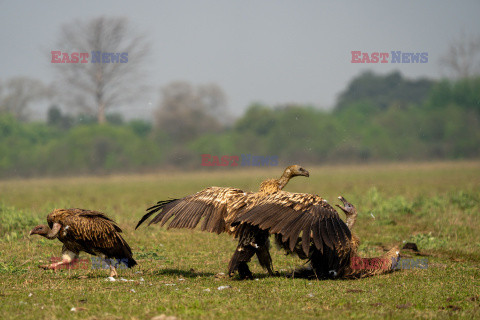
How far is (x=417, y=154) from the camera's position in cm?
4206

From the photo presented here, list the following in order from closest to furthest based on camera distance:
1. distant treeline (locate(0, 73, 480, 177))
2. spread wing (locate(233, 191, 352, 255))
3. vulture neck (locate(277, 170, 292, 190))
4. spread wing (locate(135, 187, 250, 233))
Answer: spread wing (locate(233, 191, 352, 255)) → spread wing (locate(135, 187, 250, 233)) → vulture neck (locate(277, 170, 292, 190)) → distant treeline (locate(0, 73, 480, 177))

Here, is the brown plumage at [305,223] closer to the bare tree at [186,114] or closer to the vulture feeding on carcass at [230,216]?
the vulture feeding on carcass at [230,216]

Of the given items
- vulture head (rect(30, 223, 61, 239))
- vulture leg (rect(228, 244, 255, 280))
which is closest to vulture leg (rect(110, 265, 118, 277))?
vulture head (rect(30, 223, 61, 239))

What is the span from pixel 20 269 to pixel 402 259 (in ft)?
21.6

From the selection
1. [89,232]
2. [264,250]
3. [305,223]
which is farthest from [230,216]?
[89,232]

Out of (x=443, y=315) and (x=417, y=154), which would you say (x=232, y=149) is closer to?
(x=417, y=154)

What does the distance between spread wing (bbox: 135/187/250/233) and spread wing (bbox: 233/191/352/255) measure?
0.50 meters

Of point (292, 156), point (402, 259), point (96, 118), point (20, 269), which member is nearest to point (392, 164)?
point (292, 156)

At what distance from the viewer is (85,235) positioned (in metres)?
8.20

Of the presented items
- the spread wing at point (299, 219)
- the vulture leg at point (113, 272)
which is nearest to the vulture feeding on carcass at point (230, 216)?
the spread wing at point (299, 219)

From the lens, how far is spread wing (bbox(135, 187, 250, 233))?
8.57 metres

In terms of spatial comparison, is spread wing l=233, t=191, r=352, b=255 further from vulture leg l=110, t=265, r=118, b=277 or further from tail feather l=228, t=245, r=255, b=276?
vulture leg l=110, t=265, r=118, b=277

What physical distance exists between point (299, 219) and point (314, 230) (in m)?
0.32

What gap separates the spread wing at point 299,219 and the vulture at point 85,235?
1.93 metres
